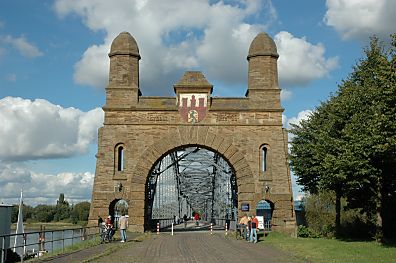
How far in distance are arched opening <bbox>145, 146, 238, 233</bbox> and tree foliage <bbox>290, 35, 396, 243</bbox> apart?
28.8 ft

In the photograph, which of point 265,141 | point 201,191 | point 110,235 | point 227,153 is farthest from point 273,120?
point 201,191

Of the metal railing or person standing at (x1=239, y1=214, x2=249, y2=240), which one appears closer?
the metal railing

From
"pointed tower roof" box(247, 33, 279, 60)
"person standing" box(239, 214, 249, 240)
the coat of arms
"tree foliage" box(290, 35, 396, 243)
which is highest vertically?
"pointed tower roof" box(247, 33, 279, 60)

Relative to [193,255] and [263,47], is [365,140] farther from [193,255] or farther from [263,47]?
[263,47]

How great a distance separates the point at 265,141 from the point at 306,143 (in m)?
2.70

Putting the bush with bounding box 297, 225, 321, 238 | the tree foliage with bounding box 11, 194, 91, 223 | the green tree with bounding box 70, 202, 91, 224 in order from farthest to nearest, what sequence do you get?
the tree foliage with bounding box 11, 194, 91, 223 → the green tree with bounding box 70, 202, 91, 224 → the bush with bounding box 297, 225, 321, 238

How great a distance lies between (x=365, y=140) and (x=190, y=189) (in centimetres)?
6404

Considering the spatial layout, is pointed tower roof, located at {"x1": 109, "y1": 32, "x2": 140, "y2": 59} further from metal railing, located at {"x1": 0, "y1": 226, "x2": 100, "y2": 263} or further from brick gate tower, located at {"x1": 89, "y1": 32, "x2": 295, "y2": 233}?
metal railing, located at {"x1": 0, "y1": 226, "x2": 100, "y2": 263}

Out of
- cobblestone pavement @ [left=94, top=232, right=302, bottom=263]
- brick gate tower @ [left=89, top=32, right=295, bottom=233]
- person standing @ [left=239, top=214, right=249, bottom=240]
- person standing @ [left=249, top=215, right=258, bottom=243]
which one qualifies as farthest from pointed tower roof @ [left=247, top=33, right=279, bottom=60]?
cobblestone pavement @ [left=94, top=232, right=302, bottom=263]

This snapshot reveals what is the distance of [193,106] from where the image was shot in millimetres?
30266

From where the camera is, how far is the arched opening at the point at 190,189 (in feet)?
117

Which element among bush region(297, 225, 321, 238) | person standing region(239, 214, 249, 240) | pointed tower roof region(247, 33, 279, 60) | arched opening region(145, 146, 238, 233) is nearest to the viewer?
person standing region(239, 214, 249, 240)

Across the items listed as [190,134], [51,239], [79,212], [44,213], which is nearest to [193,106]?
[190,134]

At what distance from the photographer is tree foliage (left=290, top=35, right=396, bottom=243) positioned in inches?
671
